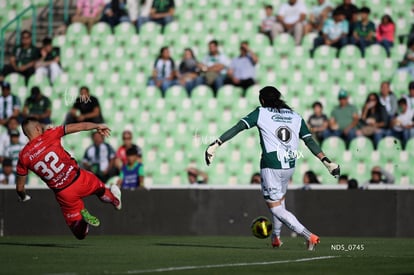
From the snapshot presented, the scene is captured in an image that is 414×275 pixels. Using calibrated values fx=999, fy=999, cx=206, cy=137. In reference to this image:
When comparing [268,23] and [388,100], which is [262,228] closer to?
[388,100]

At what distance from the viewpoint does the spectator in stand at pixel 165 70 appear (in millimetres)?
22188

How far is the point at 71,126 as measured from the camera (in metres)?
13.0

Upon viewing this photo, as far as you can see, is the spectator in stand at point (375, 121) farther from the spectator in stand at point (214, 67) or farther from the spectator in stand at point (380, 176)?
the spectator in stand at point (214, 67)

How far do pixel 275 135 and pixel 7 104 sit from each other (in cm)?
1076

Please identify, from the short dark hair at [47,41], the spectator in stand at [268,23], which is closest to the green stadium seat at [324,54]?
the spectator in stand at [268,23]

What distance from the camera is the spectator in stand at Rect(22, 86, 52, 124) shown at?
22188mm

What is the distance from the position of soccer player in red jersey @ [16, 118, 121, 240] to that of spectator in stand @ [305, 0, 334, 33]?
32.1ft

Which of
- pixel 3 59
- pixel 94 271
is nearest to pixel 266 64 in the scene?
pixel 3 59

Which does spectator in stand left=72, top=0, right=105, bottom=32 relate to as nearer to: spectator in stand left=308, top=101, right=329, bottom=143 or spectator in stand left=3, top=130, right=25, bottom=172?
spectator in stand left=3, top=130, right=25, bottom=172

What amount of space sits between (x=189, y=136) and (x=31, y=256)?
9951mm

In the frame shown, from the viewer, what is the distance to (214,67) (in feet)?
72.4

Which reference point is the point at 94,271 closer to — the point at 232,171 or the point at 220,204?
the point at 220,204

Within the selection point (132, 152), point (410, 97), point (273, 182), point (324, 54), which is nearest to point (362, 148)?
point (410, 97)

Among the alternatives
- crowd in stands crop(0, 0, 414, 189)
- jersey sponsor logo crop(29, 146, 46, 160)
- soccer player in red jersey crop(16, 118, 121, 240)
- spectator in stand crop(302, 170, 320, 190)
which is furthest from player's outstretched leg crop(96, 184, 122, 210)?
spectator in stand crop(302, 170, 320, 190)
